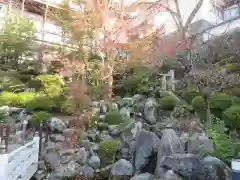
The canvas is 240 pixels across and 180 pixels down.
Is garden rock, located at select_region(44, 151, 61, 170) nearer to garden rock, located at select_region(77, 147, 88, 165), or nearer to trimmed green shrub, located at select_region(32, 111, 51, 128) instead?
garden rock, located at select_region(77, 147, 88, 165)

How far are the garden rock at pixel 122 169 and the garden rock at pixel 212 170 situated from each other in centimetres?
123

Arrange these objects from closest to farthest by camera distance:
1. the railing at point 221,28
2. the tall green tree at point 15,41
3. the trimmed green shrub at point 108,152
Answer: the trimmed green shrub at point 108,152 < the tall green tree at point 15,41 < the railing at point 221,28

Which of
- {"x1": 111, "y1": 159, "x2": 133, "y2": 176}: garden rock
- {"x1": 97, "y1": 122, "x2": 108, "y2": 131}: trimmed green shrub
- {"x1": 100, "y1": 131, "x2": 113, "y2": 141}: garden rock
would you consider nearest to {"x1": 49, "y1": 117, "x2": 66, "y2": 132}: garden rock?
{"x1": 97, "y1": 122, "x2": 108, "y2": 131}: trimmed green shrub

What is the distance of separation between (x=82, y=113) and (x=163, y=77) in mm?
3784

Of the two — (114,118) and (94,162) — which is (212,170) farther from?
(114,118)

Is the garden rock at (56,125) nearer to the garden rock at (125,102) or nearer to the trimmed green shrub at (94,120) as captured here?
the trimmed green shrub at (94,120)

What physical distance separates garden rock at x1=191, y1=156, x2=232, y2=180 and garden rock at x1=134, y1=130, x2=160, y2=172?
3.43 feet

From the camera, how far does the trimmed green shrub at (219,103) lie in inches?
271

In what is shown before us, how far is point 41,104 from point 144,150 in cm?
394

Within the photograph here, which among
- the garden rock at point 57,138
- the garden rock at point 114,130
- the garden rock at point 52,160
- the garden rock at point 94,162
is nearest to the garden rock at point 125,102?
the garden rock at point 114,130

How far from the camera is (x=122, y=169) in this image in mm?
4965

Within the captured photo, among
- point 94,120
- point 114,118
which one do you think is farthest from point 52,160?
point 114,118

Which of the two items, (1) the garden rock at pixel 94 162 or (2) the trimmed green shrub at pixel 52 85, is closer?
(1) the garden rock at pixel 94 162

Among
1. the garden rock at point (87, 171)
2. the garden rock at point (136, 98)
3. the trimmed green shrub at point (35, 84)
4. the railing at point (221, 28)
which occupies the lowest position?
the garden rock at point (87, 171)
